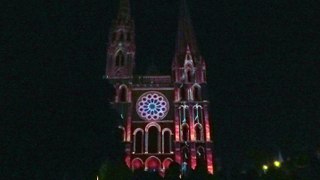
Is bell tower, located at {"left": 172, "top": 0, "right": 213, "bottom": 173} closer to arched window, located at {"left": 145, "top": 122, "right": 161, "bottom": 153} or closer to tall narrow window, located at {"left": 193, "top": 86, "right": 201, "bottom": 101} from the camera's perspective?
tall narrow window, located at {"left": 193, "top": 86, "right": 201, "bottom": 101}

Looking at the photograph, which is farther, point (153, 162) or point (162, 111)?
point (162, 111)

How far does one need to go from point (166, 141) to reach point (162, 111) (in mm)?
3395

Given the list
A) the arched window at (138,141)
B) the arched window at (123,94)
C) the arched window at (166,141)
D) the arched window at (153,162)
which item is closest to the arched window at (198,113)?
the arched window at (166,141)

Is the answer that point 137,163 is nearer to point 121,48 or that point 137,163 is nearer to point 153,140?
point 153,140

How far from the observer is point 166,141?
4444 cm

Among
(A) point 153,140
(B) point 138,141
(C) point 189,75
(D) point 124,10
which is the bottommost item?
(B) point 138,141

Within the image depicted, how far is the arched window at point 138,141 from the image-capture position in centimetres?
4375

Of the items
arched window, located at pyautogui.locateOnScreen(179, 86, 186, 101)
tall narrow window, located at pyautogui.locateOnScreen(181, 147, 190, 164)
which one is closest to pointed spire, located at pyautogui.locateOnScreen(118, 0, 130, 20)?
arched window, located at pyautogui.locateOnScreen(179, 86, 186, 101)

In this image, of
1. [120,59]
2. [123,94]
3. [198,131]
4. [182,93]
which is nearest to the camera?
[198,131]

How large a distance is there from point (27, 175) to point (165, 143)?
23.2m

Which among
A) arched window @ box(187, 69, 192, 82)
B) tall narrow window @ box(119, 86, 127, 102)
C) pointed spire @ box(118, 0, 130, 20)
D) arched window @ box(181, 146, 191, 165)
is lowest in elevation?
arched window @ box(181, 146, 191, 165)

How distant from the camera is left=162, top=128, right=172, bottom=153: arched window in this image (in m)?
44.0

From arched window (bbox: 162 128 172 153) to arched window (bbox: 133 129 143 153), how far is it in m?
2.40

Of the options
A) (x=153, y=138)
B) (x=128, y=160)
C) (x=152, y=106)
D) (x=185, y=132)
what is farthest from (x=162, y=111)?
(x=128, y=160)
